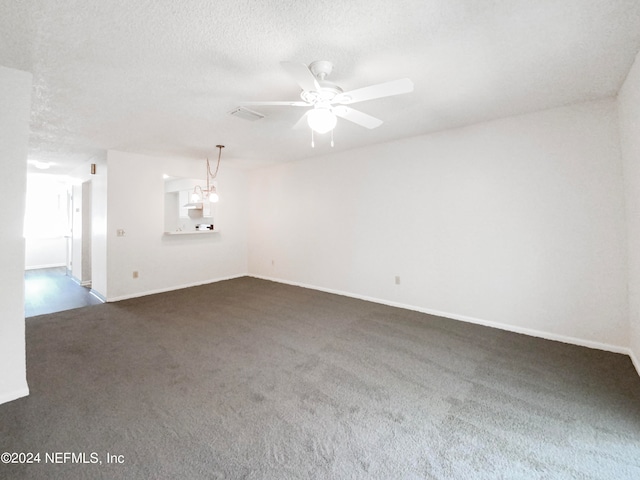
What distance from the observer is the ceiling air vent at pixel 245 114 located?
108 inches

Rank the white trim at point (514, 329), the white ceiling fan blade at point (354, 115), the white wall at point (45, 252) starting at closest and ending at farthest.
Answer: the white ceiling fan blade at point (354, 115) → the white trim at point (514, 329) → the white wall at point (45, 252)

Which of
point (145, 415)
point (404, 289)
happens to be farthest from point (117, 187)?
point (404, 289)

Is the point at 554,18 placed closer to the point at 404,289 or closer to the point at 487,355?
the point at 487,355

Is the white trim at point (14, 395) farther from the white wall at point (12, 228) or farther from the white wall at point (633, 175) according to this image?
the white wall at point (633, 175)

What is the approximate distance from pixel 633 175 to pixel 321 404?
3064 millimetres

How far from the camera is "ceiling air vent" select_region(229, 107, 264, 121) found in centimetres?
275

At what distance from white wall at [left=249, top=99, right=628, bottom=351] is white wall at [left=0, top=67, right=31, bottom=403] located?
367 centimetres

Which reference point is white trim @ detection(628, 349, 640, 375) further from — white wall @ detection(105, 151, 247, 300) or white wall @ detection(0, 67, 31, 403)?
white wall @ detection(105, 151, 247, 300)

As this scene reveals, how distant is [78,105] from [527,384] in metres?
4.72

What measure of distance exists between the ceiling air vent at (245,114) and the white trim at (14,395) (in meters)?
2.85

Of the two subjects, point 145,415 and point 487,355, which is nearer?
point 145,415

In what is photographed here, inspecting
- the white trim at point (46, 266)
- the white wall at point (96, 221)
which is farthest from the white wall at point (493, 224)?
the white trim at point (46, 266)

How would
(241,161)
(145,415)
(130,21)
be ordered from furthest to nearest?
1. (241,161)
2. (145,415)
3. (130,21)

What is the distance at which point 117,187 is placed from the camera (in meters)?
4.38
